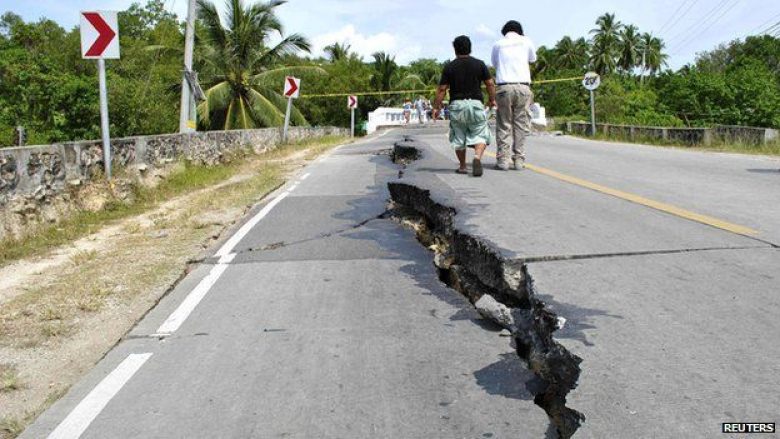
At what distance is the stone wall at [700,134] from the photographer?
56.9 ft

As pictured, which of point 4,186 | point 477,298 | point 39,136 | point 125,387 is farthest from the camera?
point 39,136

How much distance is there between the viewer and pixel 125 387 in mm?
3490

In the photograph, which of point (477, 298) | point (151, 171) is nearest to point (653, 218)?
point (477, 298)

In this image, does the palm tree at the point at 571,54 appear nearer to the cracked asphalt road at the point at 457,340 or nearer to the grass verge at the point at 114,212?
the grass verge at the point at 114,212

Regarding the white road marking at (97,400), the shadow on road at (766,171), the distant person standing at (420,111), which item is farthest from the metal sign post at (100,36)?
the distant person standing at (420,111)

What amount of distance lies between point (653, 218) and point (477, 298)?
98.9 inches

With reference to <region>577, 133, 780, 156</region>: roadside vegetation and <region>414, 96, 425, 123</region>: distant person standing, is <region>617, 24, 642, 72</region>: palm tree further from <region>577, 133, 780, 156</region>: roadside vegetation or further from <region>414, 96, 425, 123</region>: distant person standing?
<region>577, 133, 780, 156</region>: roadside vegetation

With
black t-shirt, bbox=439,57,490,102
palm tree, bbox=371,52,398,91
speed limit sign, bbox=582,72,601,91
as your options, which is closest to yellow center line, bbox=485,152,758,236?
black t-shirt, bbox=439,57,490,102

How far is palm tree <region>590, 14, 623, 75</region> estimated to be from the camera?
8762cm

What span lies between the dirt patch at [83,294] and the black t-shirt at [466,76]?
3.46m

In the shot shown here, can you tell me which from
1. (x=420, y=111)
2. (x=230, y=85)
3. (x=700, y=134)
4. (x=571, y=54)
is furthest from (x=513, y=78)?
(x=571, y=54)

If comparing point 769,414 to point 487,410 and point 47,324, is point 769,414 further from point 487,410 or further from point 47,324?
point 47,324

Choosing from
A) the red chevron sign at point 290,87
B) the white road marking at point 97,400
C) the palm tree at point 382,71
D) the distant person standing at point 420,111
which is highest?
the palm tree at point 382,71

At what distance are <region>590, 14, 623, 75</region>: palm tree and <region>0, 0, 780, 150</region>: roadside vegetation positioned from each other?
59.9ft
